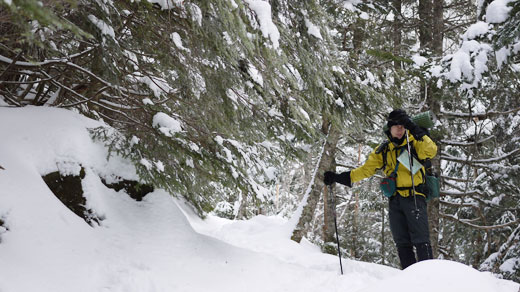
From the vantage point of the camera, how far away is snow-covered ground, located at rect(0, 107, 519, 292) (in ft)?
10.7

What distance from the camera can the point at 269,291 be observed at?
4414 mm

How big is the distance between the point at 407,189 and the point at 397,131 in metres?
0.75

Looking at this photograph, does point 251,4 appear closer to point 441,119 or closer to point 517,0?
point 517,0

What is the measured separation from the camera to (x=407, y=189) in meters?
4.59

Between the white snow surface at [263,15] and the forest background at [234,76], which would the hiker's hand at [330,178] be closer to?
the forest background at [234,76]

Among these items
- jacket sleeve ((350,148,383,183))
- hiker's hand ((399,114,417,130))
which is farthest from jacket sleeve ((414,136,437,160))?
jacket sleeve ((350,148,383,183))

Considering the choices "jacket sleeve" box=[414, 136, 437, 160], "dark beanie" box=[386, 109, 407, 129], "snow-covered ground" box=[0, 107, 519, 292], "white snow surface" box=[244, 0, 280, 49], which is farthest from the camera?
"dark beanie" box=[386, 109, 407, 129]

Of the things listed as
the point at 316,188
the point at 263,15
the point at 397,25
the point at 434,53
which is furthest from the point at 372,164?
the point at 397,25

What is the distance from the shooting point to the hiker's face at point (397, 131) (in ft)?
15.3

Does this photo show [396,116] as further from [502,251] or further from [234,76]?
[502,251]

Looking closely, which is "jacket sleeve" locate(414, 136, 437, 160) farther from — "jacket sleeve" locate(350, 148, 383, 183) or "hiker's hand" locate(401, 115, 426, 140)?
"jacket sleeve" locate(350, 148, 383, 183)

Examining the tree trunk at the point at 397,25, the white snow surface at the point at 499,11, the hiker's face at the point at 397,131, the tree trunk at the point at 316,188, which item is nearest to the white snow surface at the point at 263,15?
the hiker's face at the point at 397,131

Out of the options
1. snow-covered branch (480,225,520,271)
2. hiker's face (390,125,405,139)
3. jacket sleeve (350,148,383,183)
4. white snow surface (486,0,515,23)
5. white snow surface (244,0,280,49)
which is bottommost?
snow-covered branch (480,225,520,271)

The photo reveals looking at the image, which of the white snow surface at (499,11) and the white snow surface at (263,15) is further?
the white snow surface at (499,11)
